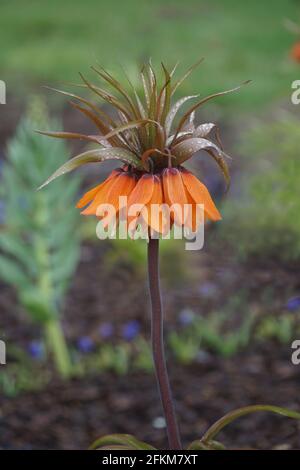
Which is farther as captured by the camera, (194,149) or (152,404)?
(152,404)

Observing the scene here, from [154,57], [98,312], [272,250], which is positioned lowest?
[98,312]

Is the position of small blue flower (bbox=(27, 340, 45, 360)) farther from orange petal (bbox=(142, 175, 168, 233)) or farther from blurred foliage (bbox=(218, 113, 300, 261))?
orange petal (bbox=(142, 175, 168, 233))

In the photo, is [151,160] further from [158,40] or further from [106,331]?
[158,40]

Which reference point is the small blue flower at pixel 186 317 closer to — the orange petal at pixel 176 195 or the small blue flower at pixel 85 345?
the small blue flower at pixel 85 345

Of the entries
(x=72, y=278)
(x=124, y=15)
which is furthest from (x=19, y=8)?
(x=72, y=278)

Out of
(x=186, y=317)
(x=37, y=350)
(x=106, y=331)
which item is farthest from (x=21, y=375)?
(x=186, y=317)

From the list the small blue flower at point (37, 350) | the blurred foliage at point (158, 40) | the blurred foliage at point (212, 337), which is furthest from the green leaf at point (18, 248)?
the blurred foliage at point (158, 40)
